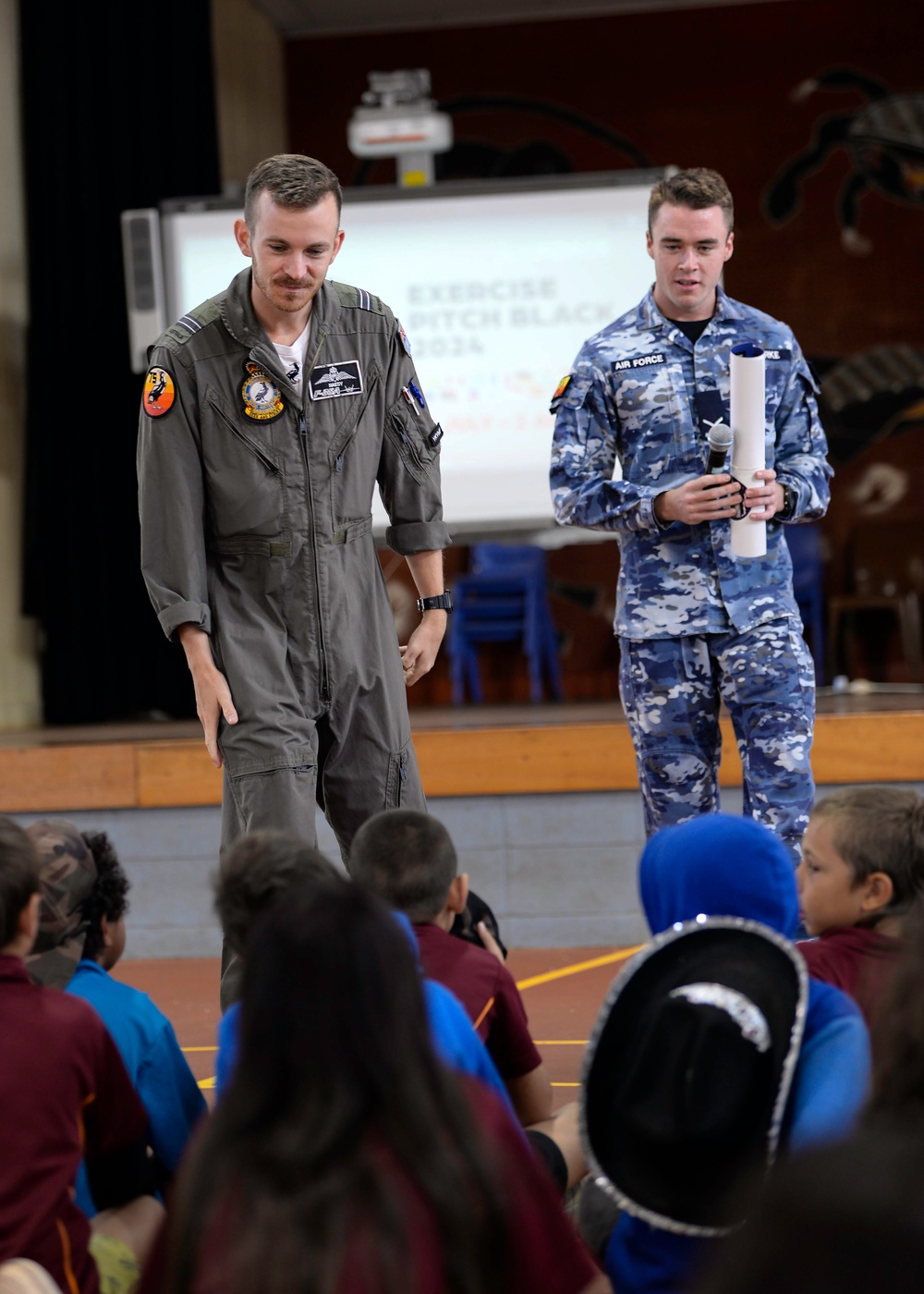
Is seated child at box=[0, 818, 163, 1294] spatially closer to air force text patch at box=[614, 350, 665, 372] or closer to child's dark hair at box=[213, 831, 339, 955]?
child's dark hair at box=[213, 831, 339, 955]

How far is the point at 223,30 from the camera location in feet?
23.2

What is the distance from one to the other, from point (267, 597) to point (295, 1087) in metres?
1.42

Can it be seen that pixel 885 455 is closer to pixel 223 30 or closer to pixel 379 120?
pixel 379 120

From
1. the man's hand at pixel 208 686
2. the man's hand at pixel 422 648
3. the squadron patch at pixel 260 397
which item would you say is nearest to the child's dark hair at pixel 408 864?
the man's hand at pixel 208 686

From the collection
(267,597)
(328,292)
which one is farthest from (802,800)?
(328,292)

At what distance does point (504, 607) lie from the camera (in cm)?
709

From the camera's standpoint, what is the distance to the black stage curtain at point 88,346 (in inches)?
243

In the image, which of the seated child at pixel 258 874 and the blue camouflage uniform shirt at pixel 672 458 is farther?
the blue camouflage uniform shirt at pixel 672 458

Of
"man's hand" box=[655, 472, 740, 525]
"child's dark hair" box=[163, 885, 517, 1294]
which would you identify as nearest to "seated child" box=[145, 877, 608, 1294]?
"child's dark hair" box=[163, 885, 517, 1294]

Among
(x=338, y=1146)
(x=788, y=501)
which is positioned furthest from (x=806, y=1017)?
(x=788, y=501)

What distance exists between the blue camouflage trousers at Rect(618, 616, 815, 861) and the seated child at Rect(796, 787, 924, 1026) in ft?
2.53

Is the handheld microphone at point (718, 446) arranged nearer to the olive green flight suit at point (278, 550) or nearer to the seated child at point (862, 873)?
the olive green flight suit at point (278, 550)

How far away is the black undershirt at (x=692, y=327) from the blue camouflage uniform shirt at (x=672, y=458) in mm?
14

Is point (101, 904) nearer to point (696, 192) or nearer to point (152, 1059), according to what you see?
point (152, 1059)
